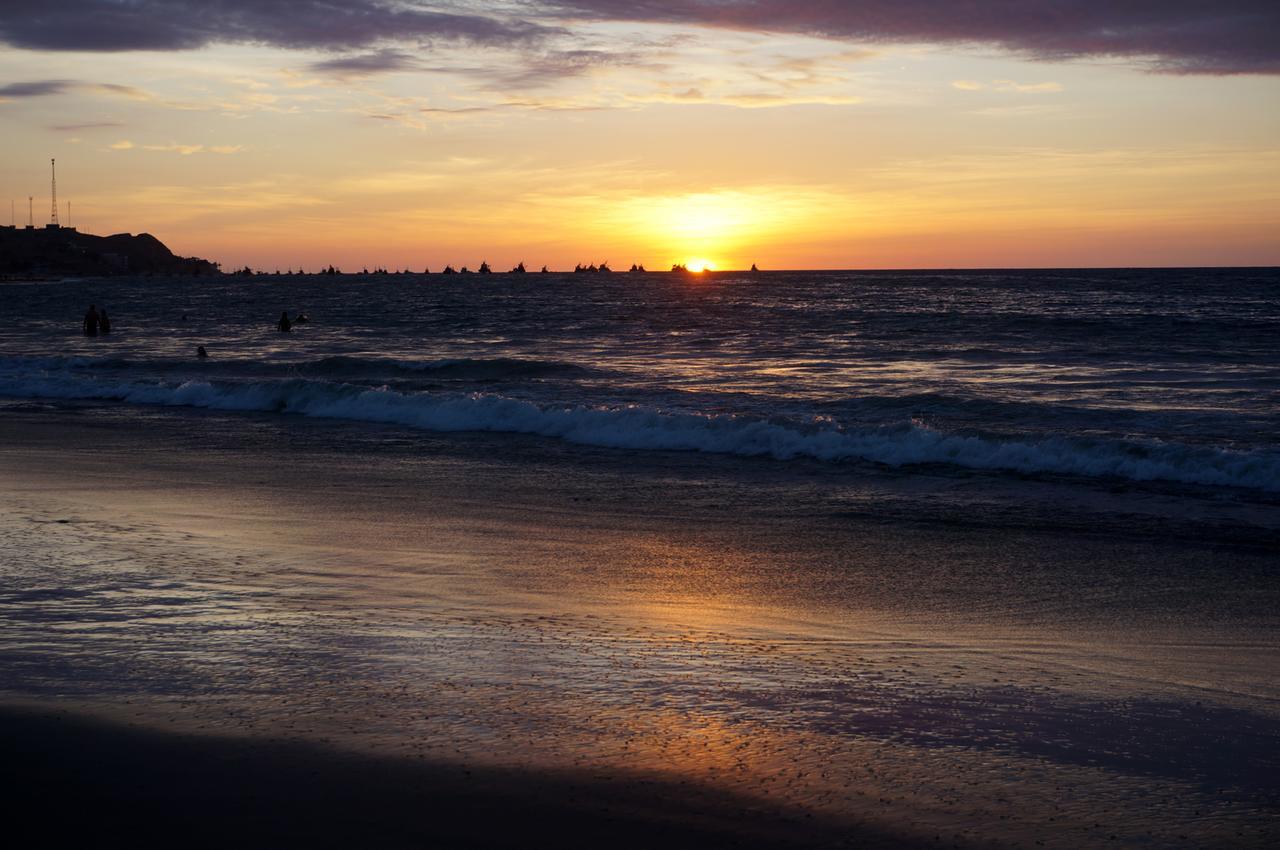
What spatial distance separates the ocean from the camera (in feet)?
17.5

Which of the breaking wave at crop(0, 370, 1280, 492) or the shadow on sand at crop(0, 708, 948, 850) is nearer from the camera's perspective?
the shadow on sand at crop(0, 708, 948, 850)

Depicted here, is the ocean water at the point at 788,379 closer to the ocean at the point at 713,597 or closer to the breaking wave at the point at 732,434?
the breaking wave at the point at 732,434

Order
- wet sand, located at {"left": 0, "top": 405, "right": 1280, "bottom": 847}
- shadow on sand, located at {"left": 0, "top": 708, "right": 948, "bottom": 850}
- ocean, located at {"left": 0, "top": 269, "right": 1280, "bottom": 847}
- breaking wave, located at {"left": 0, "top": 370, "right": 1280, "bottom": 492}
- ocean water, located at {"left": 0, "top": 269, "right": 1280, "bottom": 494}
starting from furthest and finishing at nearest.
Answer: ocean water, located at {"left": 0, "top": 269, "right": 1280, "bottom": 494} < breaking wave, located at {"left": 0, "top": 370, "right": 1280, "bottom": 492} < ocean, located at {"left": 0, "top": 269, "right": 1280, "bottom": 847} < wet sand, located at {"left": 0, "top": 405, "right": 1280, "bottom": 847} < shadow on sand, located at {"left": 0, "top": 708, "right": 948, "bottom": 850}

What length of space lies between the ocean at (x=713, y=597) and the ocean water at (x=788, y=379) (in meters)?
0.16

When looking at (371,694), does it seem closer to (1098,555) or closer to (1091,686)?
(1091,686)

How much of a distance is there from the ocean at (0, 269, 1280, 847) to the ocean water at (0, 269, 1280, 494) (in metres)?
0.16

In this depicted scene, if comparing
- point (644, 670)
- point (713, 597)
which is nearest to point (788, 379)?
point (713, 597)

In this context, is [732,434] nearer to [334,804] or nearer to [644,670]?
[644,670]

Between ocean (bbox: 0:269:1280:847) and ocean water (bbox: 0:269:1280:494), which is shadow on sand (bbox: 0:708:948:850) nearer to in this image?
ocean (bbox: 0:269:1280:847)

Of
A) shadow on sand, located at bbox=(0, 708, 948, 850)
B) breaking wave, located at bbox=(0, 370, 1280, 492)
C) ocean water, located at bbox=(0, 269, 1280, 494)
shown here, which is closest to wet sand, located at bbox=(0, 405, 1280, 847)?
shadow on sand, located at bbox=(0, 708, 948, 850)

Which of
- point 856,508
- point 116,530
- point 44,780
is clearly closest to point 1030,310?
point 856,508

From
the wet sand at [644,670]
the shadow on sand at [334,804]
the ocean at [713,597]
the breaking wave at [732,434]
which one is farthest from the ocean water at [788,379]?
the shadow on sand at [334,804]

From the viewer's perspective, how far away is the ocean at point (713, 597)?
5.32 meters

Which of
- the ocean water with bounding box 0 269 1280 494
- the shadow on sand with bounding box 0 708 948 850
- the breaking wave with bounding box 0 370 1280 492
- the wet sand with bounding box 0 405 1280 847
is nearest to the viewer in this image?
the shadow on sand with bounding box 0 708 948 850
